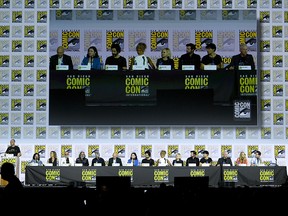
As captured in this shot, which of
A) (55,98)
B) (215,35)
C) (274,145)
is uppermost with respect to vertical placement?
(215,35)

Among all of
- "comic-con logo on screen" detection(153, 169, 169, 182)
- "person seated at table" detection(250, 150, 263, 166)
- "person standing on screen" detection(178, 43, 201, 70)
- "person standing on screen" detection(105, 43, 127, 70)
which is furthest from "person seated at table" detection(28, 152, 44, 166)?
"person seated at table" detection(250, 150, 263, 166)

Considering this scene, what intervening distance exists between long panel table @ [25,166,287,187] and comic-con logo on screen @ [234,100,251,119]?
346 cm

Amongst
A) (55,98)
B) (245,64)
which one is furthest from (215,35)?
(55,98)

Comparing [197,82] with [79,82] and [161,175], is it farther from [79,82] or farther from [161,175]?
[161,175]

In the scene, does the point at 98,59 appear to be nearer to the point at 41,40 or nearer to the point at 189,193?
the point at 41,40

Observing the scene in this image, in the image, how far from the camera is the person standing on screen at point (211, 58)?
27531mm

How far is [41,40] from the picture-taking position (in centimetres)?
2909

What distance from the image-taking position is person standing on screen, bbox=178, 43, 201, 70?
27.5 m

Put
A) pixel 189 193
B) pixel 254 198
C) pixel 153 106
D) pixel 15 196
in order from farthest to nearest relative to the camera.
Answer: pixel 153 106, pixel 189 193, pixel 254 198, pixel 15 196

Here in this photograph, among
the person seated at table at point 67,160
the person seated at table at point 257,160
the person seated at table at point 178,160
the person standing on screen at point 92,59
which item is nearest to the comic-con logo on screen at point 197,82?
the person seated at table at point 178,160

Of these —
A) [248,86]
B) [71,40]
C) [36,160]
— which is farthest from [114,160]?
[248,86]

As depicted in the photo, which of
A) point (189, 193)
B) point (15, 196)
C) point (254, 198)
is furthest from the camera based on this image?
point (189, 193)

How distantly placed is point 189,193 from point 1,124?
66.0ft

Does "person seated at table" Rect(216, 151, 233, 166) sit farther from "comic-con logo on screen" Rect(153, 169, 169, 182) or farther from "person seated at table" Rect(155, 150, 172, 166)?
"comic-con logo on screen" Rect(153, 169, 169, 182)
